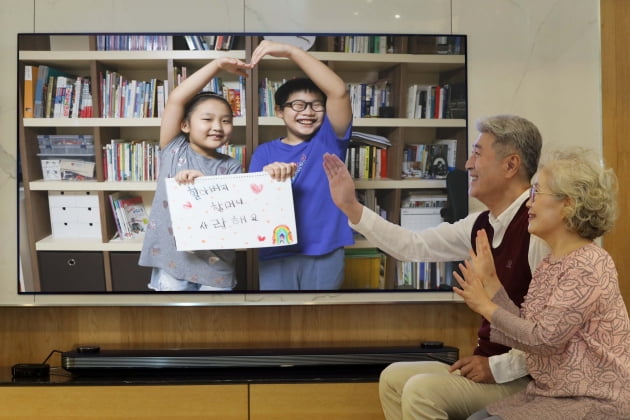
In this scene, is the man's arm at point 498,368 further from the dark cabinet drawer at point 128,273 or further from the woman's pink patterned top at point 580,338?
the dark cabinet drawer at point 128,273

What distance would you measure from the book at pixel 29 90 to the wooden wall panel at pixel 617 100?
99.8 inches

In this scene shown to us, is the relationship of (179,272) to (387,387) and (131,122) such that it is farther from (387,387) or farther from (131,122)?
(387,387)

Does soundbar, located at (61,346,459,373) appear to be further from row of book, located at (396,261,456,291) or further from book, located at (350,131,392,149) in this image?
book, located at (350,131,392,149)

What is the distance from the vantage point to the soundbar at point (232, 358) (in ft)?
11.3

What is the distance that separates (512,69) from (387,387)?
5.25ft

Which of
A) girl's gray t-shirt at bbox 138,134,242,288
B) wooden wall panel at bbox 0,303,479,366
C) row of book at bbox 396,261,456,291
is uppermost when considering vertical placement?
girl's gray t-shirt at bbox 138,134,242,288

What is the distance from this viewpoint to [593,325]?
2.31 meters

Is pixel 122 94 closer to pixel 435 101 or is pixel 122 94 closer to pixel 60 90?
pixel 60 90

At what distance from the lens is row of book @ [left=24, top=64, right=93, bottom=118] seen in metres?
3.50

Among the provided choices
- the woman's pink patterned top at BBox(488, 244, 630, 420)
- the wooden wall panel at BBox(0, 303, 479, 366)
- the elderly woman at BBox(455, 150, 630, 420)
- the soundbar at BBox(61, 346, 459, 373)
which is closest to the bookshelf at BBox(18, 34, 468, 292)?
the wooden wall panel at BBox(0, 303, 479, 366)

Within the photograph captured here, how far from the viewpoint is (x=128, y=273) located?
354cm

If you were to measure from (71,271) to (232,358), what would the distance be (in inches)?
31.7

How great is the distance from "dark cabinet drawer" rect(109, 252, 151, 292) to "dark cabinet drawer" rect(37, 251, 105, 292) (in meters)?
0.06

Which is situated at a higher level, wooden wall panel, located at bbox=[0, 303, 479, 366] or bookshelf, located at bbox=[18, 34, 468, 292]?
bookshelf, located at bbox=[18, 34, 468, 292]
